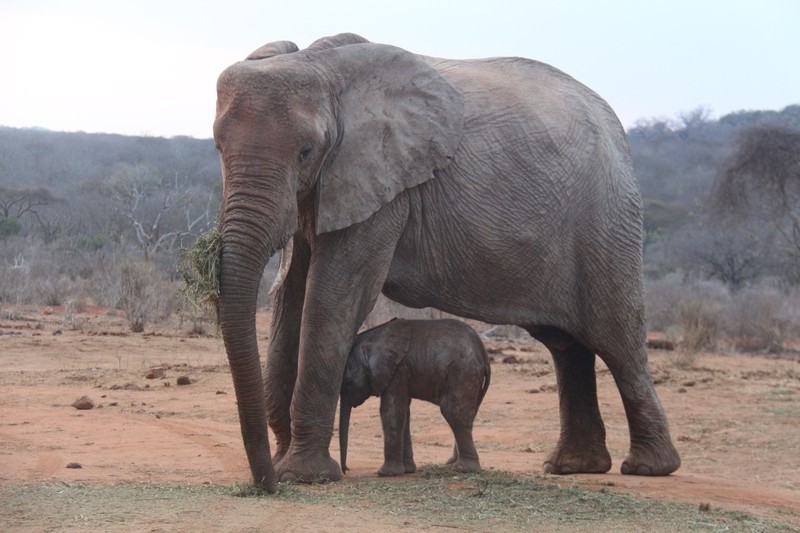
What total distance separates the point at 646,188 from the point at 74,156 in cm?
2492

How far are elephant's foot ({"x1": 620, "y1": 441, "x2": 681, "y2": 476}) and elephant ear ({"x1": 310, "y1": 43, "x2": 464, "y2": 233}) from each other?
2.46 m

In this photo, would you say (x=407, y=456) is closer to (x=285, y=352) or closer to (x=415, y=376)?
(x=415, y=376)

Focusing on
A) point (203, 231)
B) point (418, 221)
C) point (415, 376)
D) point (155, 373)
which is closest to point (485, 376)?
point (415, 376)

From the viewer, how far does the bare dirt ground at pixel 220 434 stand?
5.61 metres

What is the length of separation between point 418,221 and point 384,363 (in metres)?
0.85

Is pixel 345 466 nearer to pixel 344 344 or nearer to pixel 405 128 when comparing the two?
pixel 344 344

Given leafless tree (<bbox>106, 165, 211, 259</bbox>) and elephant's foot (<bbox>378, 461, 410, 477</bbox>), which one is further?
leafless tree (<bbox>106, 165, 211, 259</bbox>)

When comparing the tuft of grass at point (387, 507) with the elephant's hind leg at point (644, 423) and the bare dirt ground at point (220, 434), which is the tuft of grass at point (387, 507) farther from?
the elephant's hind leg at point (644, 423)

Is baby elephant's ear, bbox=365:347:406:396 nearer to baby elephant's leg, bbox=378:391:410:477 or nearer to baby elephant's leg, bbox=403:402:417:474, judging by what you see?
baby elephant's leg, bbox=378:391:410:477

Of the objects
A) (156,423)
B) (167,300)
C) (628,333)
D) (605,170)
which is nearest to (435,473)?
(628,333)

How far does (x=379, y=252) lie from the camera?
6832 mm

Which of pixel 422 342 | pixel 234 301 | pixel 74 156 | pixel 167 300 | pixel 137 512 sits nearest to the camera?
pixel 137 512

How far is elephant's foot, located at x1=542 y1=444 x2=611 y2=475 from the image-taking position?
27.2ft

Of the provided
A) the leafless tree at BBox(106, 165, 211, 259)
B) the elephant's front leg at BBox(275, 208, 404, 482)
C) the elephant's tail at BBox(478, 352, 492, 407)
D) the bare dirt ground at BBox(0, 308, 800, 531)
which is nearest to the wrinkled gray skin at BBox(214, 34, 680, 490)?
the elephant's front leg at BBox(275, 208, 404, 482)
